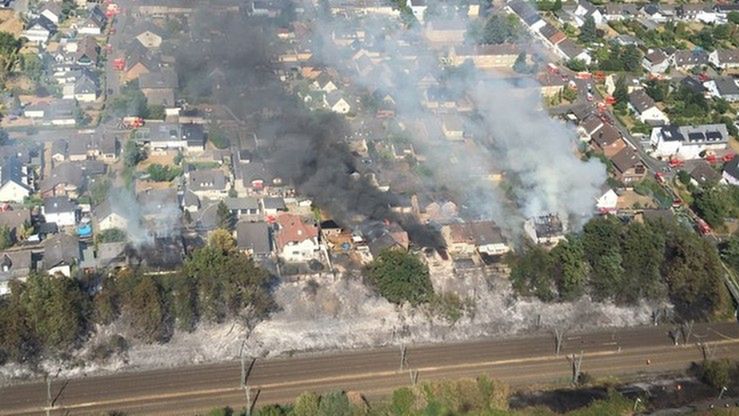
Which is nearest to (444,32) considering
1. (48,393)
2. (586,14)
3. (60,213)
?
(586,14)

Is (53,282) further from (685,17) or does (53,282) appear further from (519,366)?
(685,17)

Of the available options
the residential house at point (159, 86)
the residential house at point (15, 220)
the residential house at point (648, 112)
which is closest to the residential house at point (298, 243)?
A: the residential house at point (15, 220)

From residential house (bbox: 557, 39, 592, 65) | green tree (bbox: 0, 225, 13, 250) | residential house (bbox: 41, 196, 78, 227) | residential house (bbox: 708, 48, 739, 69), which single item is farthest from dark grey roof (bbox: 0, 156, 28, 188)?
residential house (bbox: 708, 48, 739, 69)

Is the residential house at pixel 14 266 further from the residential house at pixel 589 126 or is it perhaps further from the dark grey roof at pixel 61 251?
the residential house at pixel 589 126

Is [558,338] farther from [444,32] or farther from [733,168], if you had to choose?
[444,32]

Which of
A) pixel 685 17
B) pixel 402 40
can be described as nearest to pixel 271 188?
pixel 402 40

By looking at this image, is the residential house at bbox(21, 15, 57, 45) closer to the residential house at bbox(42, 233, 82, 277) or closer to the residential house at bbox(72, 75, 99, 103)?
the residential house at bbox(72, 75, 99, 103)
